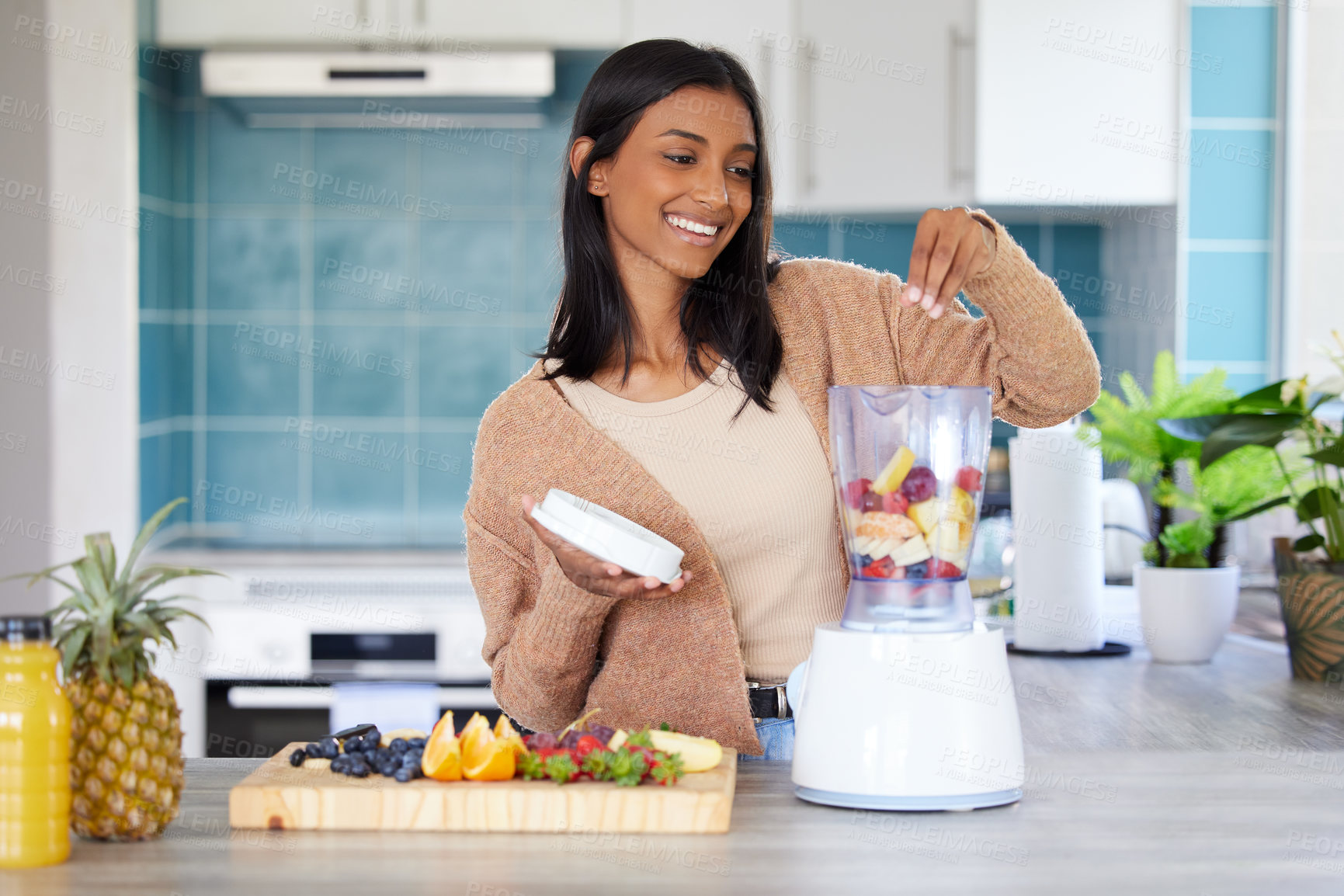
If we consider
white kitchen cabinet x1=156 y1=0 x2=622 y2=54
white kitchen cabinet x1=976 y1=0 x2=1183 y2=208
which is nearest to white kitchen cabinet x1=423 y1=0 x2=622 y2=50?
white kitchen cabinet x1=156 y1=0 x2=622 y2=54

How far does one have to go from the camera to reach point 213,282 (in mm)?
3170

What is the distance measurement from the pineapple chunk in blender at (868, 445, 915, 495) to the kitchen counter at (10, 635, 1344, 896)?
0.82 ft

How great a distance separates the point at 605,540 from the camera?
1.01m

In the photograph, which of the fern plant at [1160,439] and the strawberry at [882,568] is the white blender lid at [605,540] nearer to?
the strawberry at [882,568]

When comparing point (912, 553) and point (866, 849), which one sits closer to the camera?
point (866, 849)

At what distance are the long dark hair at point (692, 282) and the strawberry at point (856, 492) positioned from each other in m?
0.30

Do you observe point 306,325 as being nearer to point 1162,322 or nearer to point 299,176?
point 299,176

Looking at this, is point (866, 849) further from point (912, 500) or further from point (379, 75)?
point (379, 75)

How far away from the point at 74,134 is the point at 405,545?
110 cm

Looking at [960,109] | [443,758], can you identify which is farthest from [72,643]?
[960,109]

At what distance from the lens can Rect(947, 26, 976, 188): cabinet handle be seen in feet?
9.48

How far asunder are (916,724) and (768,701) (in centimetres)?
35

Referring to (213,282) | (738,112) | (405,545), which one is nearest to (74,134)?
(213,282)

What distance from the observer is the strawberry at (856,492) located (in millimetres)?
1059
